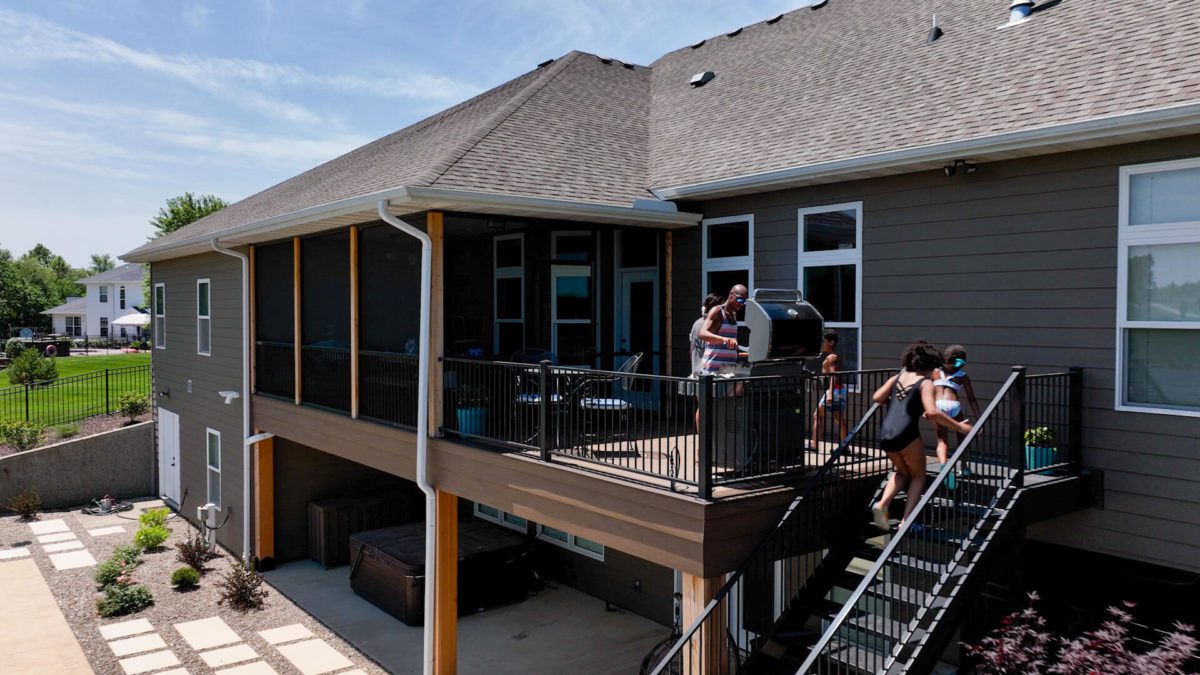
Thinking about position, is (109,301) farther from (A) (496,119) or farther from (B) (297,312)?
(A) (496,119)

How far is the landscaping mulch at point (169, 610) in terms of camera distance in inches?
389

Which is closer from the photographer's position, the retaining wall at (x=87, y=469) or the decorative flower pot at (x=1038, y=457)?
the decorative flower pot at (x=1038, y=457)

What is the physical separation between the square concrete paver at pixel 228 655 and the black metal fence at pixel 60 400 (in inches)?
544

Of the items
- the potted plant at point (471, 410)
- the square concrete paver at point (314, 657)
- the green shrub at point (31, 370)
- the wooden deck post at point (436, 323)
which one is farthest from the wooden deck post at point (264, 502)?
the green shrub at point (31, 370)

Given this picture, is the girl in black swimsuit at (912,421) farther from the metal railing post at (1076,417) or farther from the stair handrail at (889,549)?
the metal railing post at (1076,417)

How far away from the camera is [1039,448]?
6.09 metres

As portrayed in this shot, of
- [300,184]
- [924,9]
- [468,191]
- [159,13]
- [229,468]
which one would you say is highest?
[159,13]

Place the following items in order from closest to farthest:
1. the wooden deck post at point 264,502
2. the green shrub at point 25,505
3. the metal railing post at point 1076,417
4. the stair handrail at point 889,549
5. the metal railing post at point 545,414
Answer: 1. the stair handrail at point 889,549
2. the metal railing post at point 1076,417
3. the metal railing post at point 545,414
4. the wooden deck post at point 264,502
5. the green shrub at point 25,505

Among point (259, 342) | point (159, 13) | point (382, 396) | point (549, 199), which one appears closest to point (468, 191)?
point (549, 199)

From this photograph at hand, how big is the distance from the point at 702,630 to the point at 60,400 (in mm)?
25986

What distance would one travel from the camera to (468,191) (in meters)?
7.76

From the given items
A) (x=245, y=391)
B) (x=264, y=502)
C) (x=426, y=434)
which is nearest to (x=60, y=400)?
(x=245, y=391)

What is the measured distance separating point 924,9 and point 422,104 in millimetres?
17602

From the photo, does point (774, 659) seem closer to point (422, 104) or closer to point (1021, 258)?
point (1021, 258)
